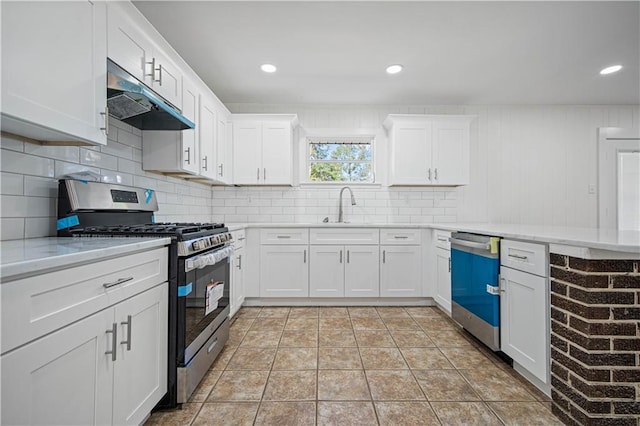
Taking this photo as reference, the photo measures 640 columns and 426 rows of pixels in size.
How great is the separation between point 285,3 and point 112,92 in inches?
48.7

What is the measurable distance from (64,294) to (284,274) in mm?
2463

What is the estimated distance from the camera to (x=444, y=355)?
2.22 m

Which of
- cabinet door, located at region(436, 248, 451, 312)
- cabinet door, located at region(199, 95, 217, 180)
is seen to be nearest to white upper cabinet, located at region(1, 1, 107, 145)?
cabinet door, located at region(199, 95, 217, 180)

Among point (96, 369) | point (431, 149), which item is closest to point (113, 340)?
point (96, 369)

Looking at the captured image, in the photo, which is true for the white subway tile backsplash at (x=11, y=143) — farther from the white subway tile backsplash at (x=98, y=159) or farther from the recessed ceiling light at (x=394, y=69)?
the recessed ceiling light at (x=394, y=69)

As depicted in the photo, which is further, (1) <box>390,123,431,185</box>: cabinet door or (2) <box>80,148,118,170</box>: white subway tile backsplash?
(1) <box>390,123,431,185</box>: cabinet door

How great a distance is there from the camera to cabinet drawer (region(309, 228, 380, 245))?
10.9ft

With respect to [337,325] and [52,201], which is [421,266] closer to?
[337,325]

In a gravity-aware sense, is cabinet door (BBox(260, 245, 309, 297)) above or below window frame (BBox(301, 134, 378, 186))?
below

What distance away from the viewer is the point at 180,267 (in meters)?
1.57

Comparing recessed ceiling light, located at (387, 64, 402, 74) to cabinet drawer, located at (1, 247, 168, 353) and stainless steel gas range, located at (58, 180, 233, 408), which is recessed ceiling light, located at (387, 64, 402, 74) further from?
cabinet drawer, located at (1, 247, 168, 353)

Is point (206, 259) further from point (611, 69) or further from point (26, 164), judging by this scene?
point (611, 69)

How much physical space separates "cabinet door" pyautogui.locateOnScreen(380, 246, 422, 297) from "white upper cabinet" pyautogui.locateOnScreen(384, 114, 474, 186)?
849 mm

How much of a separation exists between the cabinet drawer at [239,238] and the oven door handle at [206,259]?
742 mm
